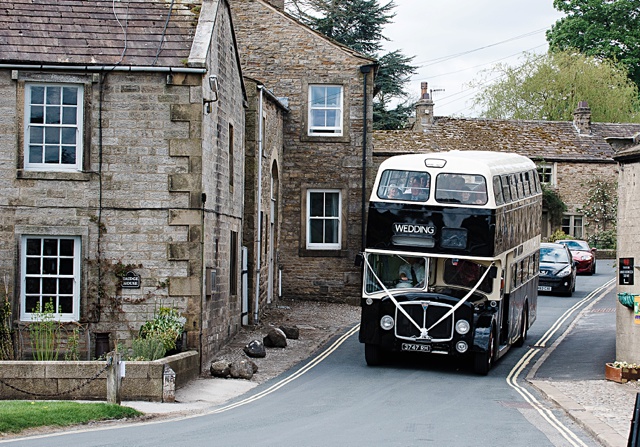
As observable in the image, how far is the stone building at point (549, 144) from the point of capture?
161 feet

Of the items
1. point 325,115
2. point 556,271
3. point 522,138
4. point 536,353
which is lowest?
point 536,353

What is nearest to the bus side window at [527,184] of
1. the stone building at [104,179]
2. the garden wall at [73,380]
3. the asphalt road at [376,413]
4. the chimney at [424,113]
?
the asphalt road at [376,413]

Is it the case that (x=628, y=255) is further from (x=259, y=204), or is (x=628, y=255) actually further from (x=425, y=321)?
(x=259, y=204)

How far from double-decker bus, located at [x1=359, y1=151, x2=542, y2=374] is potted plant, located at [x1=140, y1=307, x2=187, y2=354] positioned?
3.78 m

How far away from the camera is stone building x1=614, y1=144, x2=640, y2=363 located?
19.8m

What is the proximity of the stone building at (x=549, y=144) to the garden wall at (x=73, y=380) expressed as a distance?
32.9 meters

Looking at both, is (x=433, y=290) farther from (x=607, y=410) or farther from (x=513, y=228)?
(x=607, y=410)

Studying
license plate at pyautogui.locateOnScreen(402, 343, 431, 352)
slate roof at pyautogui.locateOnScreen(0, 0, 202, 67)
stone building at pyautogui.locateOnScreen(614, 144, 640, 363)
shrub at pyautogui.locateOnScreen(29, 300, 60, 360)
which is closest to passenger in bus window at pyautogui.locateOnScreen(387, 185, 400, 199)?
license plate at pyautogui.locateOnScreen(402, 343, 431, 352)

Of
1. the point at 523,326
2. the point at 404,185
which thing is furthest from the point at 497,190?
the point at 523,326

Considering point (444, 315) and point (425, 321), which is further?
point (425, 321)

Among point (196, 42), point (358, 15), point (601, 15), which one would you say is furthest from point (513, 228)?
point (601, 15)

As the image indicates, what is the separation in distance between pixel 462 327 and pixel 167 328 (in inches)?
225

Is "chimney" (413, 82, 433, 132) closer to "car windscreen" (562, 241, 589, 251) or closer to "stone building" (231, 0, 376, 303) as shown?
"car windscreen" (562, 241, 589, 251)

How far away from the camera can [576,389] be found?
17906mm
